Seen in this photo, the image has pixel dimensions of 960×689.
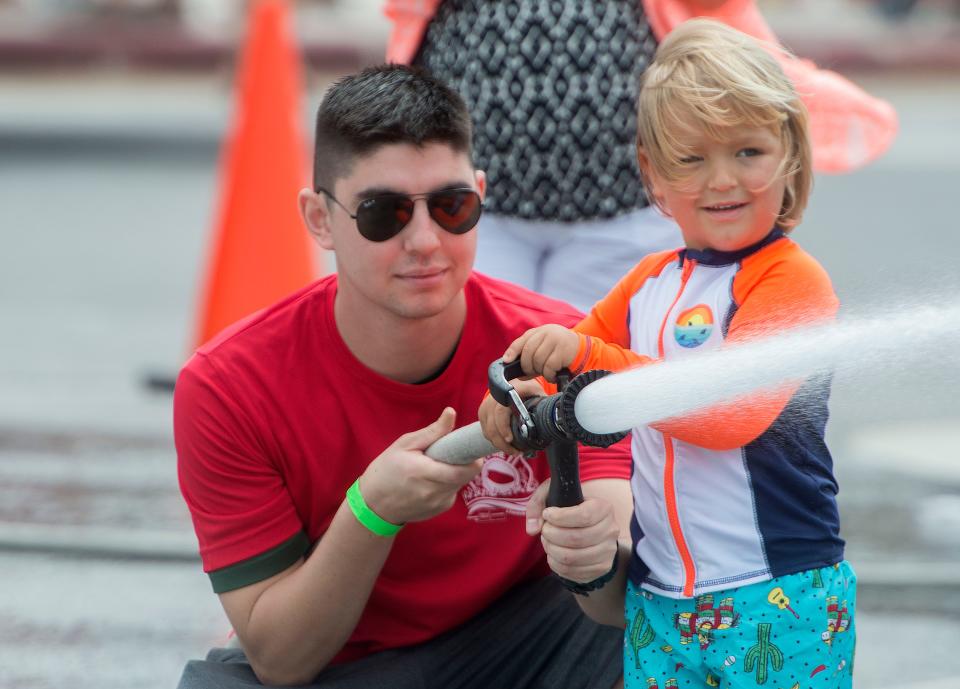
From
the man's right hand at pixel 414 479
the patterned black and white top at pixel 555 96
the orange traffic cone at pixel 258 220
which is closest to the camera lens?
the man's right hand at pixel 414 479

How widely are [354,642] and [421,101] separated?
1.03 m

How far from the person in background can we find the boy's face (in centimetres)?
111

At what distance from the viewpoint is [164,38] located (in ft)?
70.9

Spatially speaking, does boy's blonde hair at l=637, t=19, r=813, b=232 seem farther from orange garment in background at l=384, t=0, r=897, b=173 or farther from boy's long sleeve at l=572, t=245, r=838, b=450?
orange garment in background at l=384, t=0, r=897, b=173

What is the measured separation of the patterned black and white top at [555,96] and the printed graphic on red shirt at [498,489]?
803mm

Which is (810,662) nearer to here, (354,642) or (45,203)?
(354,642)

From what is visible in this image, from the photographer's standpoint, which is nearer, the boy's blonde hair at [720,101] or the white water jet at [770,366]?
the white water jet at [770,366]

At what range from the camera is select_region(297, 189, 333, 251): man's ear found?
9.48 ft

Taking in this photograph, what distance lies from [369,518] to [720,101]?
2.92 feet

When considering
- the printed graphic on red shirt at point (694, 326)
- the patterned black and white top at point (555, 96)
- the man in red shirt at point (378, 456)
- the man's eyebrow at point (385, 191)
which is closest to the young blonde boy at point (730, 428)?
the printed graphic on red shirt at point (694, 326)

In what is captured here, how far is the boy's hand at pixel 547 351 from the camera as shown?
7.80ft

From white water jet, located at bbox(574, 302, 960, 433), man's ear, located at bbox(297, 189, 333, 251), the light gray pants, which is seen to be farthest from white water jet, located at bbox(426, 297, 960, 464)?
the light gray pants

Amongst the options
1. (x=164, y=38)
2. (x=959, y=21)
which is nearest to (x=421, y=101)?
(x=164, y=38)

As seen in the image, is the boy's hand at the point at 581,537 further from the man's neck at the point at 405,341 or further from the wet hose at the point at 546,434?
the man's neck at the point at 405,341
